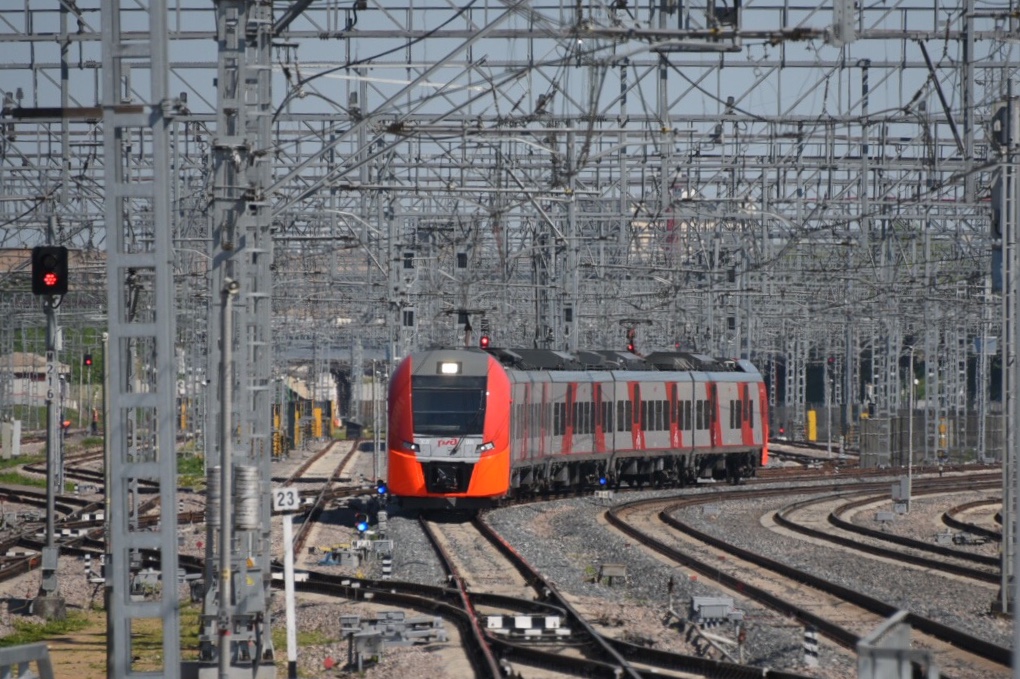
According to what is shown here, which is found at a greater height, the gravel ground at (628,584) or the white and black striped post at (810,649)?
the white and black striped post at (810,649)

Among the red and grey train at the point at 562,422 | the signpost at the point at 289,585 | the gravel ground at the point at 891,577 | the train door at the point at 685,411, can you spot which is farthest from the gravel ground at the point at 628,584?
the train door at the point at 685,411

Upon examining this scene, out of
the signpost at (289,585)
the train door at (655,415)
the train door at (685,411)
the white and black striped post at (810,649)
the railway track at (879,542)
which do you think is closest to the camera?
the signpost at (289,585)

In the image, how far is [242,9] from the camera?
13.2 m

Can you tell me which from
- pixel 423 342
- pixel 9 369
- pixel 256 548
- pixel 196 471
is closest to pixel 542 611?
pixel 256 548

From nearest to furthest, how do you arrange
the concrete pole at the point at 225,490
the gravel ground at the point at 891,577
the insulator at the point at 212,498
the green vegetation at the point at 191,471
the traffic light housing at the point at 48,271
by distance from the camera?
the concrete pole at the point at 225,490
the insulator at the point at 212,498
the traffic light housing at the point at 48,271
the gravel ground at the point at 891,577
the green vegetation at the point at 191,471

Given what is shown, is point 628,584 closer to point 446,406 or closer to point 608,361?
point 446,406

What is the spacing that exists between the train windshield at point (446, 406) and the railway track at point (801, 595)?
298 centimetres

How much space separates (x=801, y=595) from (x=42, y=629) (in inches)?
316

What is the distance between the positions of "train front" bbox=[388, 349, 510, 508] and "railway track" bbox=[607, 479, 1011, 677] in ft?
8.36

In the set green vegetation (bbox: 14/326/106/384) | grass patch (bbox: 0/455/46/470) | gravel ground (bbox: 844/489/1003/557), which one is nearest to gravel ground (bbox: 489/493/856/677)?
gravel ground (bbox: 844/489/1003/557)

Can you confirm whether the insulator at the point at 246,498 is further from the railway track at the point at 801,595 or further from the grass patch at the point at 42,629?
the railway track at the point at 801,595

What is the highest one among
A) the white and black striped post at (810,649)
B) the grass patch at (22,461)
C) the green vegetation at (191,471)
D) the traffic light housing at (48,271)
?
the traffic light housing at (48,271)

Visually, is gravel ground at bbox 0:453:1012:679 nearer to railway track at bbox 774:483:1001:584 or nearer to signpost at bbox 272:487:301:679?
railway track at bbox 774:483:1001:584

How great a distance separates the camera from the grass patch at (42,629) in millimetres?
14859
